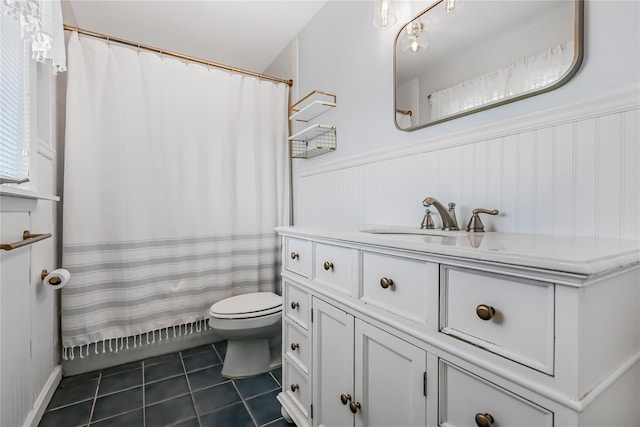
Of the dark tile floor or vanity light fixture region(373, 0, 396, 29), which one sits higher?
vanity light fixture region(373, 0, 396, 29)

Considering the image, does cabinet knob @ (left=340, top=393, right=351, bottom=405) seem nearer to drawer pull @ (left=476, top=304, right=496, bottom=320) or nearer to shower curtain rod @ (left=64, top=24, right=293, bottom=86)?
drawer pull @ (left=476, top=304, right=496, bottom=320)

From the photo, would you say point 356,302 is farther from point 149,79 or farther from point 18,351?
point 149,79

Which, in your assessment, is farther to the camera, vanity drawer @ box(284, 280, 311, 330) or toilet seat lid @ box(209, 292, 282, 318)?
toilet seat lid @ box(209, 292, 282, 318)

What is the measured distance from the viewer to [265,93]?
2.38 meters

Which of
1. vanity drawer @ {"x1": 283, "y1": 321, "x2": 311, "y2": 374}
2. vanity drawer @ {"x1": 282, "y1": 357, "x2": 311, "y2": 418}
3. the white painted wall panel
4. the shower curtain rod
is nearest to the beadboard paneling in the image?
the white painted wall panel

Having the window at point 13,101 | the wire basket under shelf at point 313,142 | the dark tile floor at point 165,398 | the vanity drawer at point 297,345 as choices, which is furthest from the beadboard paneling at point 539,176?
the window at point 13,101

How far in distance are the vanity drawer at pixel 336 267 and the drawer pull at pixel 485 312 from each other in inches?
16.4

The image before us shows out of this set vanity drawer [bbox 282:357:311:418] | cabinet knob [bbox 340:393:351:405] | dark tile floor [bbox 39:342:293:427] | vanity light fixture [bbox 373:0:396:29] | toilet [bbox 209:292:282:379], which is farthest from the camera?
toilet [bbox 209:292:282:379]

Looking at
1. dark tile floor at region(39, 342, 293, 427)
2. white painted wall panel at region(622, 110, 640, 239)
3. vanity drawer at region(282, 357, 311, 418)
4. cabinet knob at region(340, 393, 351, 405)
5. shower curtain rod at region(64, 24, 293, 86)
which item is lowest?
dark tile floor at region(39, 342, 293, 427)

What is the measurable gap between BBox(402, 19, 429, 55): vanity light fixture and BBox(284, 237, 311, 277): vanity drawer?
1.00m

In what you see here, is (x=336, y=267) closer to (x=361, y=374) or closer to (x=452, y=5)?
(x=361, y=374)

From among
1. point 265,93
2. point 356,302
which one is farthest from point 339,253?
point 265,93

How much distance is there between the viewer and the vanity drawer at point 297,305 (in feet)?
4.09

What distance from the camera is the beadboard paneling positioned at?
792 mm
